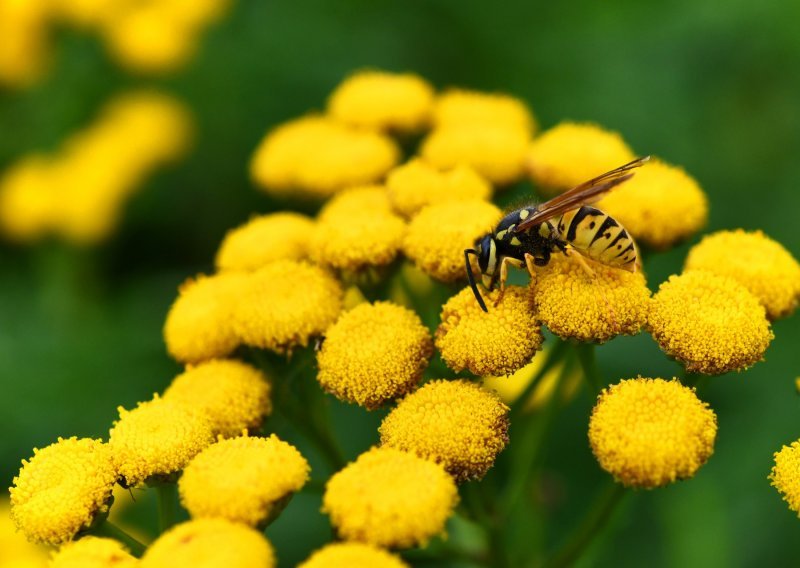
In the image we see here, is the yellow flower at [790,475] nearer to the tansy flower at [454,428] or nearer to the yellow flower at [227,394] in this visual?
the tansy flower at [454,428]

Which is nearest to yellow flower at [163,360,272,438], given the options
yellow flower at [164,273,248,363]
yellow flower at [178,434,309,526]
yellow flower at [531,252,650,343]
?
yellow flower at [164,273,248,363]

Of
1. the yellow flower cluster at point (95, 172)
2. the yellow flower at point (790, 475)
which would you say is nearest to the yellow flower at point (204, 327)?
the yellow flower at point (790, 475)

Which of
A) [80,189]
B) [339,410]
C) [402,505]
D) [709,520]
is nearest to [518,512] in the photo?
[709,520]

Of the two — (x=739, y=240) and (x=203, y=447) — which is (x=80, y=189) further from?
(x=739, y=240)

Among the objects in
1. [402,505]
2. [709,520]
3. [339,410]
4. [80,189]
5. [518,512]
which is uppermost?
[80,189]

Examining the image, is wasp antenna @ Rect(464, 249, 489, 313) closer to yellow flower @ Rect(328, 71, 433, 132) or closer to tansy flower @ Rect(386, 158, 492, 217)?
tansy flower @ Rect(386, 158, 492, 217)

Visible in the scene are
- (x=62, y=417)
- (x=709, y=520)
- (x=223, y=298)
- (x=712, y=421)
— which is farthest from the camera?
(x=62, y=417)

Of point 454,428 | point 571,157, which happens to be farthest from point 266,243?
point 454,428
